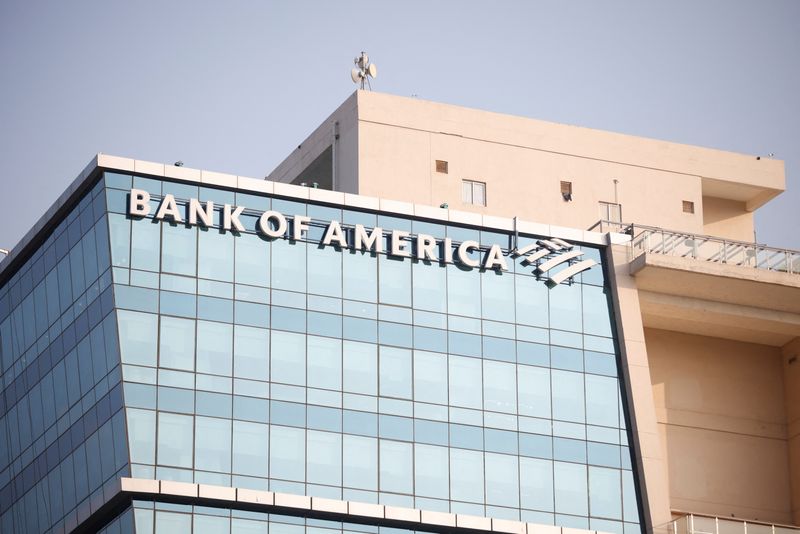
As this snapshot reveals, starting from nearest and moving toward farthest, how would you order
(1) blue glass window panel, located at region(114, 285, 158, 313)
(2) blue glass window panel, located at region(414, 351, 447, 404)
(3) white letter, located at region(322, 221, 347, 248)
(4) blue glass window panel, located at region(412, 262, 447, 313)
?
(1) blue glass window panel, located at region(114, 285, 158, 313) < (2) blue glass window panel, located at region(414, 351, 447, 404) < (3) white letter, located at region(322, 221, 347, 248) < (4) blue glass window panel, located at region(412, 262, 447, 313)

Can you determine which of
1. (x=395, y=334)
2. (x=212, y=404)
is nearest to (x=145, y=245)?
(x=212, y=404)

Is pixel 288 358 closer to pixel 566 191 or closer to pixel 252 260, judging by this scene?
pixel 252 260

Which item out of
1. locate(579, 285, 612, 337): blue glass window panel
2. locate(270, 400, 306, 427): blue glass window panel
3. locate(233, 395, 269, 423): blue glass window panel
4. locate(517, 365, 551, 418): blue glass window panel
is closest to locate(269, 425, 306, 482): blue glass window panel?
locate(270, 400, 306, 427): blue glass window panel

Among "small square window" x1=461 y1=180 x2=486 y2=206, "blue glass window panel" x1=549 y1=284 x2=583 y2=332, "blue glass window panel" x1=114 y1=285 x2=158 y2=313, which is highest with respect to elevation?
"small square window" x1=461 y1=180 x2=486 y2=206

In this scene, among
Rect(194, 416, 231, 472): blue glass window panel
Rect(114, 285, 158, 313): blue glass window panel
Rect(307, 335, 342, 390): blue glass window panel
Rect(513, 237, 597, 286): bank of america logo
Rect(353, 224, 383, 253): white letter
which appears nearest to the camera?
Rect(194, 416, 231, 472): blue glass window panel

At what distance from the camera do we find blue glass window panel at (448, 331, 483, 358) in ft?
252

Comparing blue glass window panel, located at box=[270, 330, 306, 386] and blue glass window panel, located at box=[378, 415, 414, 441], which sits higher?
blue glass window panel, located at box=[270, 330, 306, 386]

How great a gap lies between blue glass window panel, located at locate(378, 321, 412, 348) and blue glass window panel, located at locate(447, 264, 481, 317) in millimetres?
2157

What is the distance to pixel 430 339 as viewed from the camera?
76375 mm

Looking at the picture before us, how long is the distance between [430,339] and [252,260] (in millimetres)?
7838

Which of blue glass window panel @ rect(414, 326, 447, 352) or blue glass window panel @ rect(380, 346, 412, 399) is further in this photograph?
blue glass window panel @ rect(414, 326, 447, 352)

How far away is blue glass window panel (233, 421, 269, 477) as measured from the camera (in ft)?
235

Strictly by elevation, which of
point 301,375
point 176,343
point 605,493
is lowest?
point 605,493

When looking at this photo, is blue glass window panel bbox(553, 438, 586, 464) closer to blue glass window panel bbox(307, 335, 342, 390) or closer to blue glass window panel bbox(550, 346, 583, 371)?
blue glass window panel bbox(550, 346, 583, 371)
